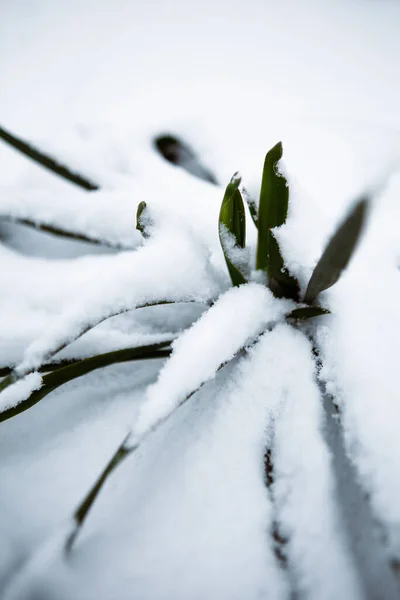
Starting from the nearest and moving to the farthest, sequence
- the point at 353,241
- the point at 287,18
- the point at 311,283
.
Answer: the point at 353,241 < the point at 311,283 < the point at 287,18

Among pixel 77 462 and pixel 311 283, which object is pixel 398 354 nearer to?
pixel 311 283

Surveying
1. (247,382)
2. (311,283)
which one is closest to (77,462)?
(247,382)

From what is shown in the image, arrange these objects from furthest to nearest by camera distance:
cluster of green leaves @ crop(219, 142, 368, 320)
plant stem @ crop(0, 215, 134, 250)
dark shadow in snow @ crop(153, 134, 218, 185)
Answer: dark shadow in snow @ crop(153, 134, 218, 185)
plant stem @ crop(0, 215, 134, 250)
cluster of green leaves @ crop(219, 142, 368, 320)

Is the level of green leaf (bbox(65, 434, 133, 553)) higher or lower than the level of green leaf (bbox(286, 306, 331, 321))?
lower

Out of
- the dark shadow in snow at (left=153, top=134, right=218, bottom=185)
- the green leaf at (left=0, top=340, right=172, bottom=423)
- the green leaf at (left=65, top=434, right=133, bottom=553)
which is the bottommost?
the green leaf at (left=65, top=434, right=133, bottom=553)

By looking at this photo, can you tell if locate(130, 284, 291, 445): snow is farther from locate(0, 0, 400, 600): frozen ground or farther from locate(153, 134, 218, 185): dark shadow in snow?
locate(153, 134, 218, 185): dark shadow in snow

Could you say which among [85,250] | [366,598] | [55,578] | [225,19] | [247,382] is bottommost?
[55,578]

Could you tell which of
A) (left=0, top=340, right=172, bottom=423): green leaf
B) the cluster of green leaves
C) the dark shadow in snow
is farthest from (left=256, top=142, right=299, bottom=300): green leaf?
the dark shadow in snow

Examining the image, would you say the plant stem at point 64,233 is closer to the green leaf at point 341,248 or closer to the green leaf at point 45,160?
the green leaf at point 45,160
